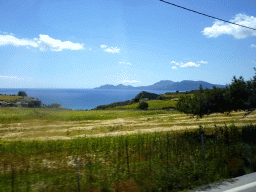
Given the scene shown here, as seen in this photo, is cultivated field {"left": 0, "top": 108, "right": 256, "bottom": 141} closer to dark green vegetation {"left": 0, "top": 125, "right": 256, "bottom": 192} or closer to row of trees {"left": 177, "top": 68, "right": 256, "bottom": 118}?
row of trees {"left": 177, "top": 68, "right": 256, "bottom": 118}

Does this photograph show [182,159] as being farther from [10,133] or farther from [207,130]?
[10,133]

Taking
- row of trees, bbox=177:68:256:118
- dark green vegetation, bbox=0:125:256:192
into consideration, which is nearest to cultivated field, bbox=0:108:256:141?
row of trees, bbox=177:68:256:118

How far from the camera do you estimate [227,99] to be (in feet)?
48.4

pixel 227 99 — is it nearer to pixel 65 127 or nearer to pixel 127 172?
pixel 127 172

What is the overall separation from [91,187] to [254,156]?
715cm

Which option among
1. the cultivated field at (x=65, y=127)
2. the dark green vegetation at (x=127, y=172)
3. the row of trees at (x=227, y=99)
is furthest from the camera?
the cultivated field at (x=65, y=127)

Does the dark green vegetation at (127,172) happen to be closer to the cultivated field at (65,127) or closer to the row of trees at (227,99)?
the row of trees at (227,99)

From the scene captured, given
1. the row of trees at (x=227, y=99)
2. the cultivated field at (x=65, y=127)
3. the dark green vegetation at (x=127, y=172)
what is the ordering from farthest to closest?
the cultivated field at (x=65, y=127) → the row of trees at (x=227, y=99) → the dark green vegetation at (x=127, y=172)

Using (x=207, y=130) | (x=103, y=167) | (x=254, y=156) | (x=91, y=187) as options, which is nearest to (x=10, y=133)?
(x=103, y=167)

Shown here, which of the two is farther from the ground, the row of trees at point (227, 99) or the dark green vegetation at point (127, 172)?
the row of trees at point (227, 99)

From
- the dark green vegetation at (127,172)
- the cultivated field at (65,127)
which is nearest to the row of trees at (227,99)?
the cultivated field at (65,127)

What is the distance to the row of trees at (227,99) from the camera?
1459cm

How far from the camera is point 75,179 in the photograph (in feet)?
21.9

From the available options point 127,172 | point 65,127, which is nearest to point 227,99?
point 127,172
